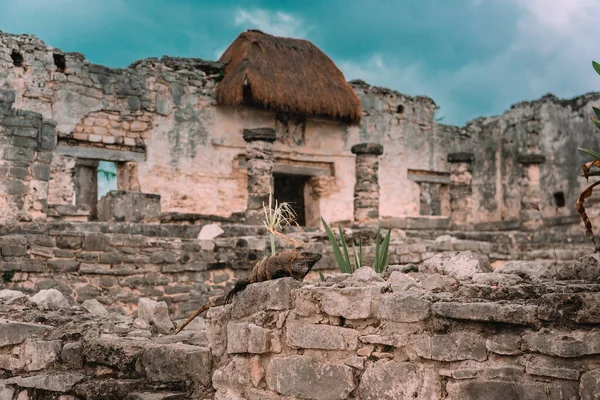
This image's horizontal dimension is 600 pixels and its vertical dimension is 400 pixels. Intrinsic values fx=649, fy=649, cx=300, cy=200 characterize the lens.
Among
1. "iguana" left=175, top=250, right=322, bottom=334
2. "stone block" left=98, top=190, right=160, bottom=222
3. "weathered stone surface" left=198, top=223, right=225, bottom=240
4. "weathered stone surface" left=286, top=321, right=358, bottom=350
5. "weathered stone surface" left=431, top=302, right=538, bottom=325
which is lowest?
"weathered stone surface" left=286, top=321, right=358, bottom=350

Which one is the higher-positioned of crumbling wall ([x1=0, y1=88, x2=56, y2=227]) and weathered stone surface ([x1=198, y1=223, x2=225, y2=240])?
crumbling wall ([x1=0, y1=88, x2=56, y2=227])

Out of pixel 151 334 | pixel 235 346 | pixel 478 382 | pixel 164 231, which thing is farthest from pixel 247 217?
pixel 478 382

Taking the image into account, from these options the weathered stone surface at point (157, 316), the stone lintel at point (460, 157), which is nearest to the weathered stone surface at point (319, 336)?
the weathered stone surface at point (157, 316)

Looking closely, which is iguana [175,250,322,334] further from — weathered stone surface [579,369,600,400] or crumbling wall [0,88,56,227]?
crumbling wall [0,88,56,227]

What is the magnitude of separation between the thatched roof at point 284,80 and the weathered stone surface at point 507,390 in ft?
39.4

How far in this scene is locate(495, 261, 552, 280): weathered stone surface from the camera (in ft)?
9.25

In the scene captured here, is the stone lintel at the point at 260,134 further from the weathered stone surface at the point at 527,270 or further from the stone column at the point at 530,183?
the weathered stone surface at the point at 527,270

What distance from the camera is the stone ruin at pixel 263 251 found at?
2529 mm

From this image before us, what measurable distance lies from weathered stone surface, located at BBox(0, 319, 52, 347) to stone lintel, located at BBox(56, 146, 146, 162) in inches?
365

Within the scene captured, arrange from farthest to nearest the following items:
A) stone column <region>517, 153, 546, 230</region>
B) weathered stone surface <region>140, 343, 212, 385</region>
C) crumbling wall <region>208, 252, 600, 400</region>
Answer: stone column <region>517, 153, 546, 230</region>, weathered stone surface <region>140, 343, 212, 385</region>, crumbling wall <region>208, 252, 600, 400</region>

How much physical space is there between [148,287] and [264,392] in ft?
14.3

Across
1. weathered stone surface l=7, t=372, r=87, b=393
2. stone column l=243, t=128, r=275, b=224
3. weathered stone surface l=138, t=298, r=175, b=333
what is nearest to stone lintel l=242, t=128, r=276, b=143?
stone column l=243, t=128, r=275, b=224

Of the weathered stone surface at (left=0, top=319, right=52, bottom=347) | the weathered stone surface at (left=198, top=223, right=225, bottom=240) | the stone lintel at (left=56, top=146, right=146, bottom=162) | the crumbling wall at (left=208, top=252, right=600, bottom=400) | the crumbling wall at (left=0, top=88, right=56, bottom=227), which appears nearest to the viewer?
the crumbling wall at (left=208, top=252, right=600, bottom=400)

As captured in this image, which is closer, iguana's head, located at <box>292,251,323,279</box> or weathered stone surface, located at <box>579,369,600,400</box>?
weathered stone surface, located at <box>579,369,600,400</box>
